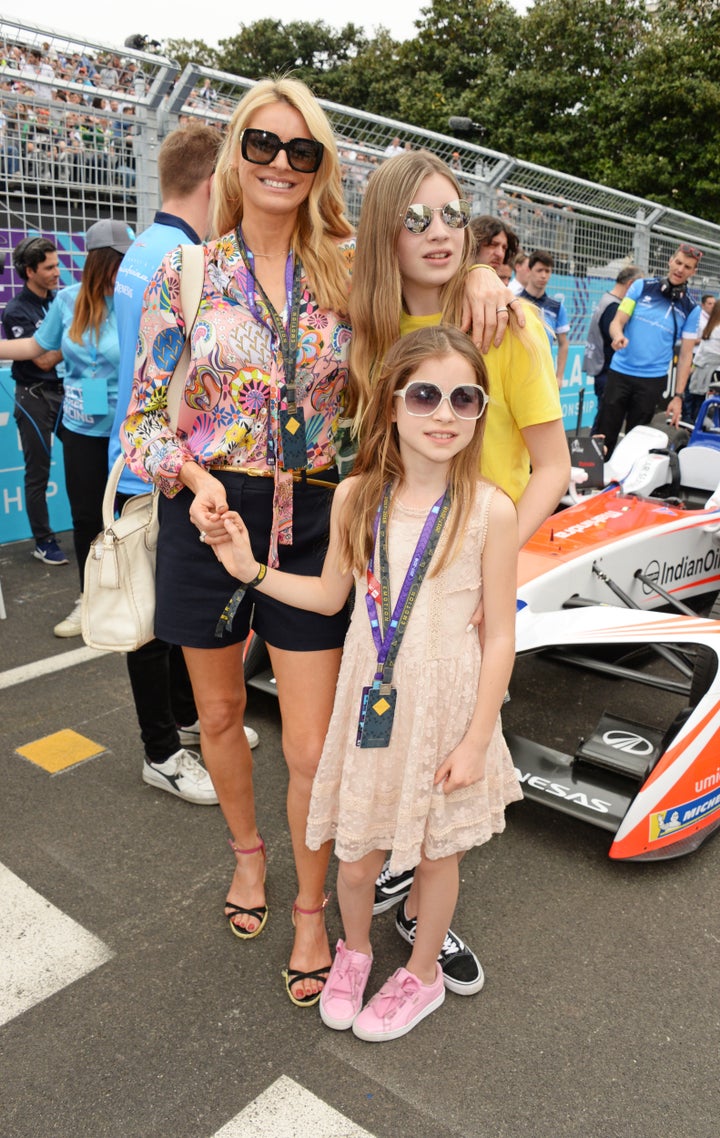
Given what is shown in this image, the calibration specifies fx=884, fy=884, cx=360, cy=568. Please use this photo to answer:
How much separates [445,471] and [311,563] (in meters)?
0.41

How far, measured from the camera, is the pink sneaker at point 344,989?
2096 millimetres

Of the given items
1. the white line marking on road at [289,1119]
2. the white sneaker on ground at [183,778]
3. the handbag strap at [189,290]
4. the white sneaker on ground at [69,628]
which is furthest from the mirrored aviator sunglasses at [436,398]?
the white sneaker on ground at [69,628]

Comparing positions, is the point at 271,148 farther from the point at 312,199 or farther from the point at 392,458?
the point at 392,458

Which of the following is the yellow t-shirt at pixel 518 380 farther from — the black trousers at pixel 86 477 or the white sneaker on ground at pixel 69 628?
the white sneaker on ground at pixel 69 628

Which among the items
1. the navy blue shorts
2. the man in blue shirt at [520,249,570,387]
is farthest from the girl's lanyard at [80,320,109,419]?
the man in blue shirt at [520,249,570,387]

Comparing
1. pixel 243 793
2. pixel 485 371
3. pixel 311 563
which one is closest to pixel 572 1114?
pixel 243 793

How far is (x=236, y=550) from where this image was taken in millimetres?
1855

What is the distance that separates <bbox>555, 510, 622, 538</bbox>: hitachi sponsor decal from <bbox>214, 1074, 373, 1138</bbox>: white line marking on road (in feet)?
8.40

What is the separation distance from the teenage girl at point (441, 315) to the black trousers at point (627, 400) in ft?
19.5

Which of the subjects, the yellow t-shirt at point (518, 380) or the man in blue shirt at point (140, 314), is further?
the man in blue shirt at point (140, 314)

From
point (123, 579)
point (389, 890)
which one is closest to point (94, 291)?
point (123, 579)

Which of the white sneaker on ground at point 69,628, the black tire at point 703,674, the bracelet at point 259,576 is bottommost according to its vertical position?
the white sneaker on ground at point 69,628

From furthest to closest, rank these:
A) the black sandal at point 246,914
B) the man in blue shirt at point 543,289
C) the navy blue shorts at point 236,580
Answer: the man in blue shirt at point 543,289 < the black sandal at point 246,914 < the navy blue shorts at point 236,580

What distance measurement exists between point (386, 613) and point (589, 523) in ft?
8.05
